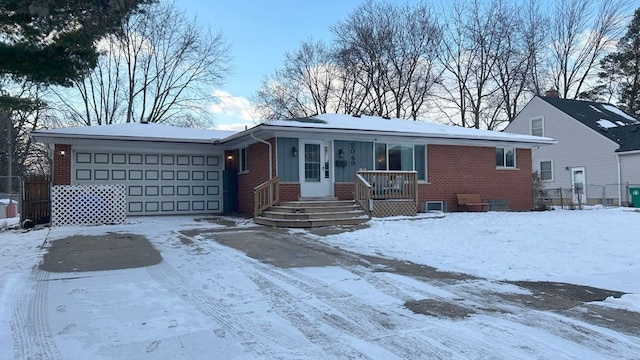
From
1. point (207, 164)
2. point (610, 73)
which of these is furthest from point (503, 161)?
point (610, 73)

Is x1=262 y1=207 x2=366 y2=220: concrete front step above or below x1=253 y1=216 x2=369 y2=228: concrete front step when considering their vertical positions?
above

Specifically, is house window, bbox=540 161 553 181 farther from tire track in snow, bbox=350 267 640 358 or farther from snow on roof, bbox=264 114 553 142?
tire track in snow, bbox=350 267 640 358

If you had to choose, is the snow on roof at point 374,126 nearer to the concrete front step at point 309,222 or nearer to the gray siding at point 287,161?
the gray siding at point 287,161

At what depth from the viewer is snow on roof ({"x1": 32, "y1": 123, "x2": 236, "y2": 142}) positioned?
604 inches

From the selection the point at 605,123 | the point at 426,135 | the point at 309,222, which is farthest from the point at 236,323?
the point at 605,123

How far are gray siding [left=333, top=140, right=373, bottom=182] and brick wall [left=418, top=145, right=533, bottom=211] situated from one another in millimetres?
2471

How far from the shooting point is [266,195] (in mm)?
14312

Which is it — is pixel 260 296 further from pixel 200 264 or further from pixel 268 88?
pixel 268 88

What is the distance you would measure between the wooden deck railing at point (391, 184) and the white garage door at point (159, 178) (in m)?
7.10

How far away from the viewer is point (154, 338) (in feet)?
13.0

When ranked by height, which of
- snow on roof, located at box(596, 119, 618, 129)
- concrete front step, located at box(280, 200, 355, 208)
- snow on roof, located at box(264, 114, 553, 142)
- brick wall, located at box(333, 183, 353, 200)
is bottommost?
concrete front step, located at box(280, 200, 355, 208)

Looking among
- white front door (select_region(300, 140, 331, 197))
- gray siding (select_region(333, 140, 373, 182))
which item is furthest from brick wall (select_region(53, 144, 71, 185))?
gray siding (select_region(333, 140, 373, 182))

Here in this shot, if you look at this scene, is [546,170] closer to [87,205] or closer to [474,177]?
[474,177]

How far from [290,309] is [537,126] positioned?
91.6ft
